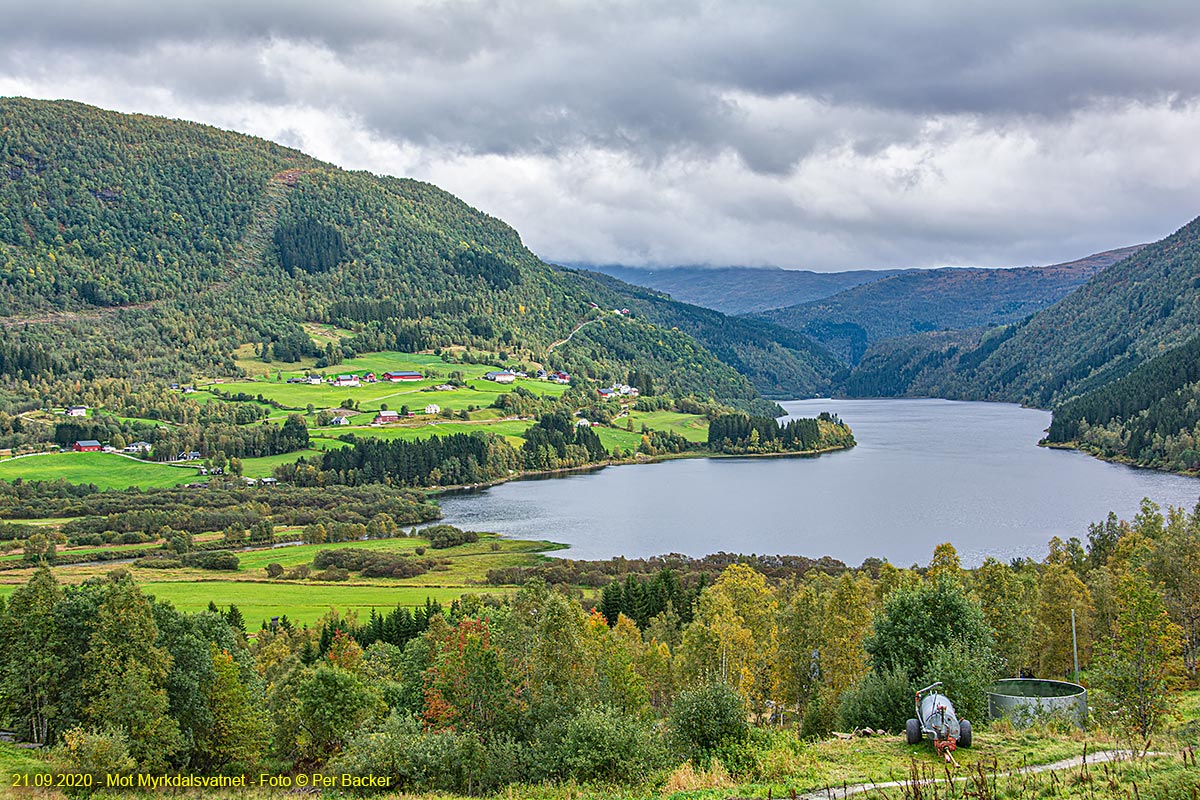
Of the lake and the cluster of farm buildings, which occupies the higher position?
the cluster of farm buildings

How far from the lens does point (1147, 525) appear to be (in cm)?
4769

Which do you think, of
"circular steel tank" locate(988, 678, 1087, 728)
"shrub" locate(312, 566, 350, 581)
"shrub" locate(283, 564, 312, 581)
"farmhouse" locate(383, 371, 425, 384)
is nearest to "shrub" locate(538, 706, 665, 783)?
"circular steel tank" locate(988, 678, 1087, 728)

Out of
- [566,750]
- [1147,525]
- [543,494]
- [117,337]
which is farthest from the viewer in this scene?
[117,337]


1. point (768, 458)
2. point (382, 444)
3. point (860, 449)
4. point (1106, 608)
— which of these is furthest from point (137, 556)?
point (860, 449)

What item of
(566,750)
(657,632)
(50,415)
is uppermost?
(50,415)

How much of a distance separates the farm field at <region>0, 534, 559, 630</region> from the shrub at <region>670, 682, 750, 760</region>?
3736 cm

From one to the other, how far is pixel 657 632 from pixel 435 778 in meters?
24.7

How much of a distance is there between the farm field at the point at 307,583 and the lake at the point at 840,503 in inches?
305

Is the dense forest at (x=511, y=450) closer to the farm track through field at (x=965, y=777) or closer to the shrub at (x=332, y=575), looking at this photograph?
the shrub at (x=332, y=575)

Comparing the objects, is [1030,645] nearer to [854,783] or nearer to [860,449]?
[854,783]

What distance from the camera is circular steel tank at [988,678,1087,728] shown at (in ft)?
69.7

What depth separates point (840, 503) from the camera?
97812mm

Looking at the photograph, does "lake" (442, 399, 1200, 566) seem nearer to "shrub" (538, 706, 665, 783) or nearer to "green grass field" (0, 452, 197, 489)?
"green grass field" (0, 452, 197, 489)

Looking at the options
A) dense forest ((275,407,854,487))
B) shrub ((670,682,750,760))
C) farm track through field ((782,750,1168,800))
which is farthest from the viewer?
dense forest ((275,407,854,487))
